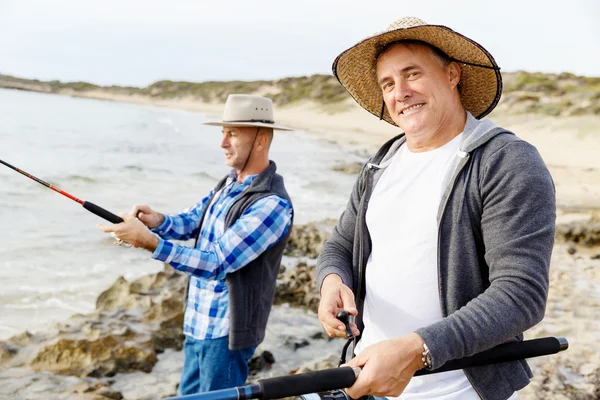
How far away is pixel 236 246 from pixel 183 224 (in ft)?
2.50

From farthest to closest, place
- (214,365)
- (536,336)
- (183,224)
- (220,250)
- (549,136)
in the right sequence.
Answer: (549,136) → (536,336) → (183,224) → (214,365) → (220,250)

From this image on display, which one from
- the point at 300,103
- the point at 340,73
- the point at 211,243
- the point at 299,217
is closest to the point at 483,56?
the point at 340,73

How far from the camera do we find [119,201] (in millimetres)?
16094

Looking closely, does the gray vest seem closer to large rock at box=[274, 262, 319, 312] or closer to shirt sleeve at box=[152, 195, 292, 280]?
shirt sleeve at box=[152, 195, 292, 280]

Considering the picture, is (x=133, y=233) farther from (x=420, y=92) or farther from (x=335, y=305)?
(x=420, y=92)

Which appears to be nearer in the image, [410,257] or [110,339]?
[410,257]

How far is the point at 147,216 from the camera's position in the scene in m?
3.40

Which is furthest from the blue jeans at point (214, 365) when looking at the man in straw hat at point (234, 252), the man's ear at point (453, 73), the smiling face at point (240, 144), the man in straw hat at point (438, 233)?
the man's ear at point (453, 73)

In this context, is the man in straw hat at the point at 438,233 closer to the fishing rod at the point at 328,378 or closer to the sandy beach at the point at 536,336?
the fishing rod at the point at 328,378

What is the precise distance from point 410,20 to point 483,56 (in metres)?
0.29

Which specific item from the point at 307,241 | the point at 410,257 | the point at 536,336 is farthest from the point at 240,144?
the point at 307,241

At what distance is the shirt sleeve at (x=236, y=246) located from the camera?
9.15 feet

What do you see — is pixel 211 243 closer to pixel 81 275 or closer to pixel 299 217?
pixel 81 275

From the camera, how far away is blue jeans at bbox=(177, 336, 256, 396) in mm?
3018
